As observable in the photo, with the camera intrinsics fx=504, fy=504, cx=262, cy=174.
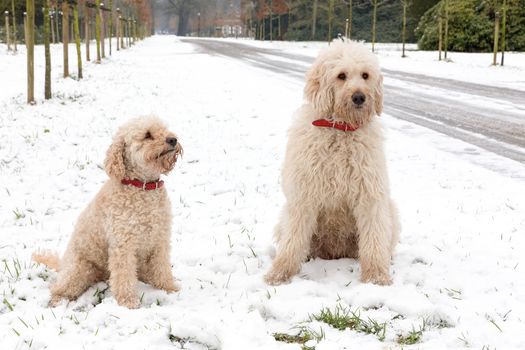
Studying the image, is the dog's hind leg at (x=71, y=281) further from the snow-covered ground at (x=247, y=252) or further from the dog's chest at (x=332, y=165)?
the dog's chest at (x=332, y=165)

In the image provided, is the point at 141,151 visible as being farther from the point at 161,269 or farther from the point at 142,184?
the point at 161,269

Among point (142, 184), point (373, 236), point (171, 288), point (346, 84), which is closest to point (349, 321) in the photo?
point (373, 236)

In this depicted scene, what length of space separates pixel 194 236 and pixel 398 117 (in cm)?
724

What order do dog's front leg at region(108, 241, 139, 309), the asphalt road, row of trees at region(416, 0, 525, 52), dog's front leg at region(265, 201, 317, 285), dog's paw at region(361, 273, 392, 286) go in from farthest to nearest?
row of trees at region(416, 0, 525, 52), the asphalt road, dog's front leg at region(265, 201, 317, 285), dog's paw at region(361, 273, 392, 286), dog's front leg at region(108, 241, 139, 309)

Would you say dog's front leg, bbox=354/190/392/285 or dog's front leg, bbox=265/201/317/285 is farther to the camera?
dog's front leg, bbox=265/201/317/285

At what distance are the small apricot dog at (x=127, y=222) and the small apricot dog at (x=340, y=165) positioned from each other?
1.00 m

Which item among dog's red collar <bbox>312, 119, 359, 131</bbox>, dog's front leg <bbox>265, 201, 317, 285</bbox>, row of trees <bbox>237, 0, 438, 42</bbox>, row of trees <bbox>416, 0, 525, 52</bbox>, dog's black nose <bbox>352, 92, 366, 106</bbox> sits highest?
row of trees <bbox>237, 0, 438, 42</bbox>

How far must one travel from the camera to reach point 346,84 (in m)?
3.91

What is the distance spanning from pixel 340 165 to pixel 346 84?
0.63 meters

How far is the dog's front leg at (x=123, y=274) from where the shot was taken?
3.81m

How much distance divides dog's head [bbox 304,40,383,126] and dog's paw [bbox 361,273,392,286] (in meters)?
1.23

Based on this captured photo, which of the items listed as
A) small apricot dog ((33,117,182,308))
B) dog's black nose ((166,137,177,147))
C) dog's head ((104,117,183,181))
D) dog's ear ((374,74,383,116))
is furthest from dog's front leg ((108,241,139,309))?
dog's ear ((374,74,383,116))

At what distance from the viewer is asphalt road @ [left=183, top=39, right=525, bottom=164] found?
9008mm

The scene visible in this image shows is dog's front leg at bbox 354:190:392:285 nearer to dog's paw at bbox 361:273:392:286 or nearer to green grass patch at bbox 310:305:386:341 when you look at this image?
dog's paw at bbox 361:273:392:286
